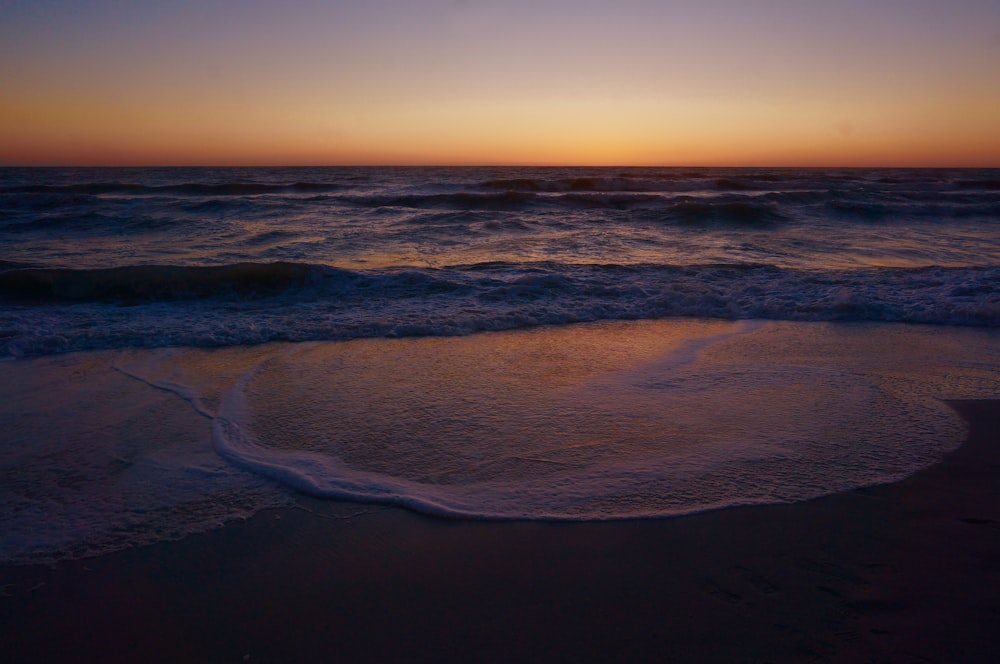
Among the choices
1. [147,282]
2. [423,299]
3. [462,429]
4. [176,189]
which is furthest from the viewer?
[176,189]

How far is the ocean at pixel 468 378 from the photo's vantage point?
3.59 m

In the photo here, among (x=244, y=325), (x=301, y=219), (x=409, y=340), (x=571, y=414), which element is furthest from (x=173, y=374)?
(x=301, y=219)

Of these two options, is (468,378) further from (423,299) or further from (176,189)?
(176,189)

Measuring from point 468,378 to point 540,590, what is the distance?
9.86 feet

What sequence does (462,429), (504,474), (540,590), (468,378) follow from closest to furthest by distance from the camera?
(540,590)
(504,474)
(462,429)
(468,378)

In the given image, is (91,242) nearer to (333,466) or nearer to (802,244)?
(333,466)

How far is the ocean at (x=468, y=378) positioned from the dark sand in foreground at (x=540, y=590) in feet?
0.76

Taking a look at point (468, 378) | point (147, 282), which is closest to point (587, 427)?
point (468, 378)

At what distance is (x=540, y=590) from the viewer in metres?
2.68

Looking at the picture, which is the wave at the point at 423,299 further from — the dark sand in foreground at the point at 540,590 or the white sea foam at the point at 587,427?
the dark sand in foreground at the point at 540,590

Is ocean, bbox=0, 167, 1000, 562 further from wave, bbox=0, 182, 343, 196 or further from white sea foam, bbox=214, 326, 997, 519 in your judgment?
→ wave, bbox=0, 182, 343, 196

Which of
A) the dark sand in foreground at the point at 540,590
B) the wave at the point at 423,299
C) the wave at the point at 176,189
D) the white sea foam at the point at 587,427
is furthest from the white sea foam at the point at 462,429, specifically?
the wave at the point at 176,189

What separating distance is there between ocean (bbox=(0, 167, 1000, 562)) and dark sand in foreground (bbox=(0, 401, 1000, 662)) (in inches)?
Answer: 9.2

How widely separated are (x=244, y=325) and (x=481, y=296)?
3.43 meters
